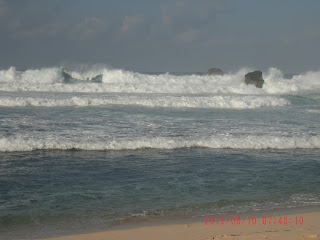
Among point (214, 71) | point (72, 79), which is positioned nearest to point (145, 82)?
point (72, 79)

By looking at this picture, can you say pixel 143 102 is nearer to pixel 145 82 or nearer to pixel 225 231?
pixel 225 231

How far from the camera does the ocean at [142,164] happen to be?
648cm

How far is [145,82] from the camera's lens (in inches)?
1569

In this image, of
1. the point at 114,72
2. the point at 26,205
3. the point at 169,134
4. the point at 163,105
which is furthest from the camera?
the point at 114,72

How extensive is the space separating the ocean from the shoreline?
31 centimetres

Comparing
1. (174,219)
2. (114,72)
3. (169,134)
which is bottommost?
(174,219)

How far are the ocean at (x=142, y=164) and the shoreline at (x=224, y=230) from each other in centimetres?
31

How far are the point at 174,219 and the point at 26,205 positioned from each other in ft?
7.91

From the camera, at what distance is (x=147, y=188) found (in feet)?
24.8

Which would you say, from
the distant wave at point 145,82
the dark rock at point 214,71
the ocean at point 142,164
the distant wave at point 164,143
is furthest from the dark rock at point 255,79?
the distant wave at point 164,143

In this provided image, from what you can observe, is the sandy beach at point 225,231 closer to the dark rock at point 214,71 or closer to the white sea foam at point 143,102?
the white sea foam at point 143,102

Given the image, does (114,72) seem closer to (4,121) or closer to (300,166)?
(4,121)

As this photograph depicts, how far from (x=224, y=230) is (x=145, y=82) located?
34.7 meters

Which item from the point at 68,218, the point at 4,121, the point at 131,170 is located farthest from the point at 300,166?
the point at 4,121
